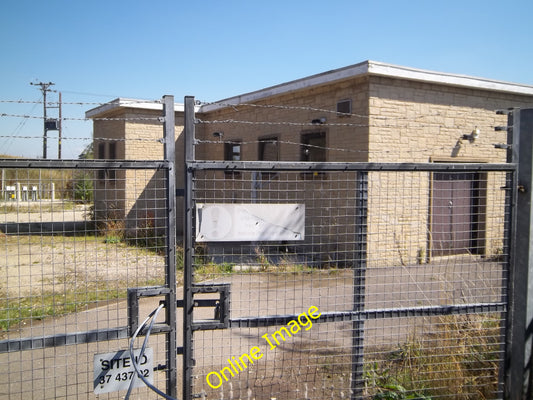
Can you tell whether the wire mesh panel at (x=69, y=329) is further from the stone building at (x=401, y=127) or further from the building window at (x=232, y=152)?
the building window at (x=232, y=152)

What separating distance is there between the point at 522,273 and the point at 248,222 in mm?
2144

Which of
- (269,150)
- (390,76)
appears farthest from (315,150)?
(390,76)

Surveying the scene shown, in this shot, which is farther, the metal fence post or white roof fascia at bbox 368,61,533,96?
white roof fascia at bbox 368,61,533,96

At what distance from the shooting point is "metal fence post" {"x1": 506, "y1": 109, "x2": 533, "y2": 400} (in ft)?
11.1

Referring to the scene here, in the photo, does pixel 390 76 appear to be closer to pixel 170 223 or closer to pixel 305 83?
pixel 305 83

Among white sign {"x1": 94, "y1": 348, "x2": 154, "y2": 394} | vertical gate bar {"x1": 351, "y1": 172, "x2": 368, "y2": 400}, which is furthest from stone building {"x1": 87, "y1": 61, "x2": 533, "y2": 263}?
white sign {"x1": 94, "y1": 348, "x2": 154, "y2": 394}

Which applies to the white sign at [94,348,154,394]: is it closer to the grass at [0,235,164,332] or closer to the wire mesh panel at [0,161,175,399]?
the wire mesh panel at [0,161,175,399]

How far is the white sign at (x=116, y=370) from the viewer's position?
9.00ft

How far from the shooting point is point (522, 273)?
344cm

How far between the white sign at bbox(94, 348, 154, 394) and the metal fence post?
8.79ft

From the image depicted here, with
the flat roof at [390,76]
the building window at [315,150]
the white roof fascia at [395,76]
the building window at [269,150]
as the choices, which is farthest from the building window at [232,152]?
the building window at [315,150]

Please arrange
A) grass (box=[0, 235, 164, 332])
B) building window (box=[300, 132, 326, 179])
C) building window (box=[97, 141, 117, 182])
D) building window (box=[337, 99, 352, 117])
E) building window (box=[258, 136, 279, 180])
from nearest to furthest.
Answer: grass (box=[0, 235, 164, 332]) < building window (box=[337, 99, 352, 117]) < building window (box=[300, 132, 326, 179]) < building window (box=[258, 136, 279, 180]) < building window (box=[97, 141, 117, 182])

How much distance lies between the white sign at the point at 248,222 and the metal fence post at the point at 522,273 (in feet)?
5.74

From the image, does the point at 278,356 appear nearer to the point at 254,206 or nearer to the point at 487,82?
the point at 254,206
